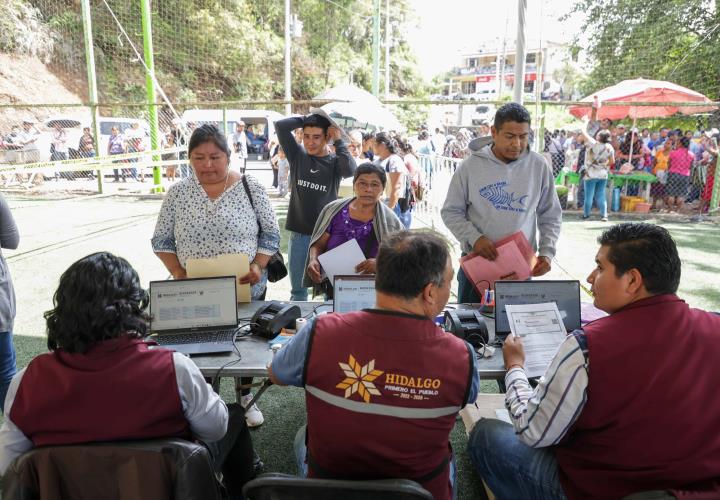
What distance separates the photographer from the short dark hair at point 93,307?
1.49 m

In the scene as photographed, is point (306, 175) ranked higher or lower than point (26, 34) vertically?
lower

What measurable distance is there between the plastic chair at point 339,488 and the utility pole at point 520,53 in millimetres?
4990

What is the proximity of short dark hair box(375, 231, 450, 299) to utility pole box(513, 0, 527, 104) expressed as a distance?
4.36 m

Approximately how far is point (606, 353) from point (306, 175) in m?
3.01

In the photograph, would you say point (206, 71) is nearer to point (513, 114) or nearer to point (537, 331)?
point (513, 114)

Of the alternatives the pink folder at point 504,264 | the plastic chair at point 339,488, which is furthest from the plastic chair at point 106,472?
the pink folder at point 504,264

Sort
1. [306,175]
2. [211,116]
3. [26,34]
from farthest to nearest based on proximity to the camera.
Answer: [211,116] → [26,34] → [306,175]

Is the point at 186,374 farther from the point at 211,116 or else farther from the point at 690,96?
the point at 211,116

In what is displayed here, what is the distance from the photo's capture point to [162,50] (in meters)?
15.2

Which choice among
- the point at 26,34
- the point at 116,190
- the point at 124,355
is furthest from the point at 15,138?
the point at 124,355

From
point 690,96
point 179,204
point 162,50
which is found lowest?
point 179,204

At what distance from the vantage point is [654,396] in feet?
4.56

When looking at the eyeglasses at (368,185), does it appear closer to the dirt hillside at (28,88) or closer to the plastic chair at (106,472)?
the plastic chair at (106,472)

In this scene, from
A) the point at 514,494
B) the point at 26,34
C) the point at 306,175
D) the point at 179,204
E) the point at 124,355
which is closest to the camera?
the point at 124,355
